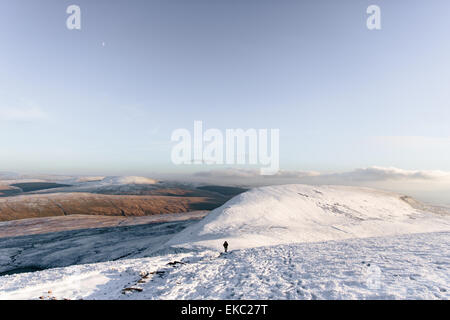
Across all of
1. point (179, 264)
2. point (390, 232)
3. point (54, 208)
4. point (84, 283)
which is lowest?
point (54, 208)

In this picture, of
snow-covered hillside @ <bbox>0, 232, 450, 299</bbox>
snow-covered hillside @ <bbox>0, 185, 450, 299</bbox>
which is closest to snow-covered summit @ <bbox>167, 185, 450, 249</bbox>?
snow-covered hillside @ <bbox>0, 185, 450, 299</bbox>

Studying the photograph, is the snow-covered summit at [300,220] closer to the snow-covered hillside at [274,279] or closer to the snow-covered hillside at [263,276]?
the snow-covered hillside at [263,276]

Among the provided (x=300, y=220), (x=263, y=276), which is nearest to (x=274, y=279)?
(x=263, y=276)

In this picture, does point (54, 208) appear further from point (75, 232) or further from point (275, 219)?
point (275, 219)

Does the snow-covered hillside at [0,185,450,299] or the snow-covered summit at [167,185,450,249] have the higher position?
the snow-covered hillside at [0,185,450,299]

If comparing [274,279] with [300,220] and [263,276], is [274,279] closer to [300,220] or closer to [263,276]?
[263,276]

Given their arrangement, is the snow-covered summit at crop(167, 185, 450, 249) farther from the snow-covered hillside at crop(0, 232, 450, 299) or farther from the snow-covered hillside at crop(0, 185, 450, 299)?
the snow-covered hillside at crop(0, 232, 450, 299)

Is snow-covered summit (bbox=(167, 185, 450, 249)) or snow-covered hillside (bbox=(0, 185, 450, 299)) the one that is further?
snow-covered summit (bbox=(167, 185, 450, 249))
